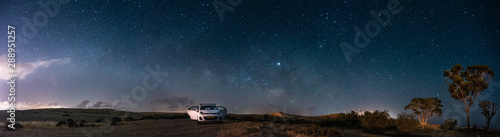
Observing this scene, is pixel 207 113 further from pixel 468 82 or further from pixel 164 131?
pixel 468 82

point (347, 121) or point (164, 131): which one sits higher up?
point (164, 131)

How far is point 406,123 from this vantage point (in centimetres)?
2061

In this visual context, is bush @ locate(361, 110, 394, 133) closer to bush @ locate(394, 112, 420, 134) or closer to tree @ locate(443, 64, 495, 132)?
bush @ locate(394, 112, 420, 134)

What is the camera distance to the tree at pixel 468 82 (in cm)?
3089

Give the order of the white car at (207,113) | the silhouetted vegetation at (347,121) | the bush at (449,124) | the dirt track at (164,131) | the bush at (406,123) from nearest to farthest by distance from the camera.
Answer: the dirt track at (164,131) → the bush at (406,123) → the white car at (207,113) → the silhouetted vegetation at (347,121) → the bush at (449,124)

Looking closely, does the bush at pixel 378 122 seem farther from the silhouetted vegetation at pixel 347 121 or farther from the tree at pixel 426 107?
the tree at pixel 426 107

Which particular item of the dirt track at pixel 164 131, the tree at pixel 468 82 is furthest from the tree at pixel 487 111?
the dirt track at pixel 164 131

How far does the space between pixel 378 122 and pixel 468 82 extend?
685 inches

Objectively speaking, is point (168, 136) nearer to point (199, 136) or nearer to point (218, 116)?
point (199, 136)

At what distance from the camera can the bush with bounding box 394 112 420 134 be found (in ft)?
67.5

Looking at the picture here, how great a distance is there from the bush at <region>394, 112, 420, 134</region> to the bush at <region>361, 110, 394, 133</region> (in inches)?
35.9

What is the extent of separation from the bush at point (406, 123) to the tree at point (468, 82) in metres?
14.6

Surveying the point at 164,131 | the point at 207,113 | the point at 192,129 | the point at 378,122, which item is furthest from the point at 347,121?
the point at 164,131

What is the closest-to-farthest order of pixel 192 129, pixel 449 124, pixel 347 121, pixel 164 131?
1. pixel 164 131
2. pixel 192 129
3. pixel 347 121
4. pixel 449 124
